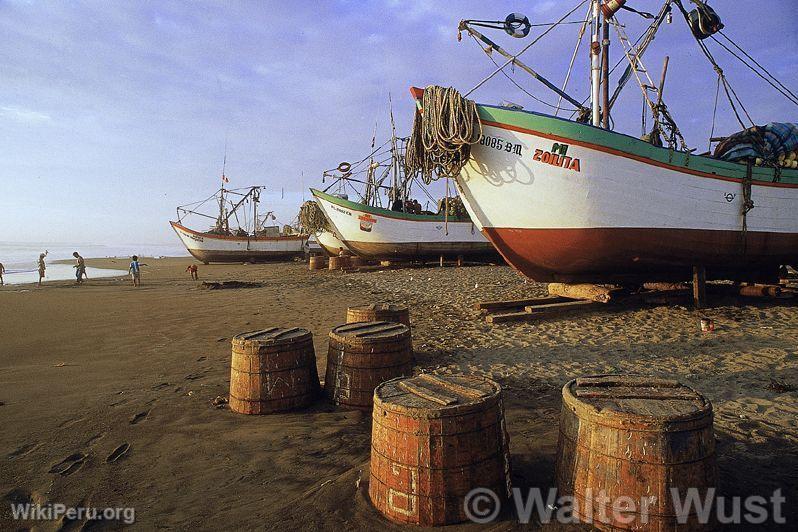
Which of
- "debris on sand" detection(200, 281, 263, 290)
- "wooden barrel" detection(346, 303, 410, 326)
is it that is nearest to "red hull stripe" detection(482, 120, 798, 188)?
"wooden barrel" detection(346, 303, 410, 326)

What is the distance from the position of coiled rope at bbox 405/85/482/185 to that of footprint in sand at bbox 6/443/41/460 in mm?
7373

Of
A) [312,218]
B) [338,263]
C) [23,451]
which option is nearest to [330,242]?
[312,218]

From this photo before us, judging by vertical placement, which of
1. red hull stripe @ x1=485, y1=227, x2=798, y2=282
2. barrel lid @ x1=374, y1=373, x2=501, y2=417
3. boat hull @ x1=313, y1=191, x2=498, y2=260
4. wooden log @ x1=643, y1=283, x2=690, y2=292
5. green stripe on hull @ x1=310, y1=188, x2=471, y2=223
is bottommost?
barrel lid @ x1=374, y1=373, x2=501, y2=417

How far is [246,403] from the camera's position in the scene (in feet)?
13.7

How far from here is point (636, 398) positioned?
2.42 meters

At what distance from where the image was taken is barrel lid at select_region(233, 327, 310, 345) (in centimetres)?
413

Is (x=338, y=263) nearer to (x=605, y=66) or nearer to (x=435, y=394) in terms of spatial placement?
(x=605, y=66)

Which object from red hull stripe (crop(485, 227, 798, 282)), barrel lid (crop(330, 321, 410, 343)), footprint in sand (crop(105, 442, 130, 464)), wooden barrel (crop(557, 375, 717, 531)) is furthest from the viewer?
red hull stripe (crop(485, 227, 798, 282))

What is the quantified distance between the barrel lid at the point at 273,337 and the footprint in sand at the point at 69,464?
1.49 m

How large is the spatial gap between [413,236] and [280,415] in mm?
18061

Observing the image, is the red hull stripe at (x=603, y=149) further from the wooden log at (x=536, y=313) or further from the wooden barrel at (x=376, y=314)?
the wooden barrel at (x=376, y=314)

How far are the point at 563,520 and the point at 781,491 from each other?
1548 mm

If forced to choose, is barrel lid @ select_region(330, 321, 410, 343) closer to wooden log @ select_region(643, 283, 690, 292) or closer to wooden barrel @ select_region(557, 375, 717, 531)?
wooden barrel @ select_region(557, 375, 717, 531)

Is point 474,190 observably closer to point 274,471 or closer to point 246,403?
point 246,403
